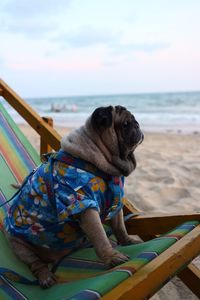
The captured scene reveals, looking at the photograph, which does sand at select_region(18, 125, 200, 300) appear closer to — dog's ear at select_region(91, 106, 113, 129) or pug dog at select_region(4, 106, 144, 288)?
pug dog at select_region(4, 106, 144, 288)

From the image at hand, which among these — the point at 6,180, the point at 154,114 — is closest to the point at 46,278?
the point at 6,180

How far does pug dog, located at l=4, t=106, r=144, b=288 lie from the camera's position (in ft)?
5.35

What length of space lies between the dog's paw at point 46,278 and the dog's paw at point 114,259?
0.79 ft

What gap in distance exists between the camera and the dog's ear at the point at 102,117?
5.65 ft

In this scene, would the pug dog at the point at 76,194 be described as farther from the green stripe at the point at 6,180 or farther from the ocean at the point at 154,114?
the ocean at the point at 154,114

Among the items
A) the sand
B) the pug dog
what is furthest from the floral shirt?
the sand

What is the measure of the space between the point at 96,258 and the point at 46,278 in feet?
0.81

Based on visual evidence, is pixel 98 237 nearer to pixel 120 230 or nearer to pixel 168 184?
pixel 120 230

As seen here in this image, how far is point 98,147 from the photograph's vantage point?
5.77 ft

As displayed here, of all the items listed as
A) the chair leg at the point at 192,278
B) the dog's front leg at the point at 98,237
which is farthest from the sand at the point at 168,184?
the dog's front leg at the point at 98,237

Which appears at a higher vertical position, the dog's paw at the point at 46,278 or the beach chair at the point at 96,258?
the beach chair at the point at 96,258

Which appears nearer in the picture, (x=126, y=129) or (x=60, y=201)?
(x=60, y=201)

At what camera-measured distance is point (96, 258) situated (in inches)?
72.0

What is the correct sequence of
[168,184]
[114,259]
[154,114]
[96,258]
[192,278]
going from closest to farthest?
[114,259], [96,258], [192,278], [168,184], [154,114]
